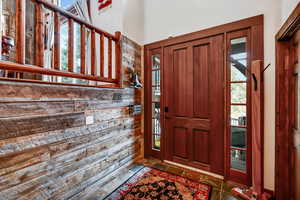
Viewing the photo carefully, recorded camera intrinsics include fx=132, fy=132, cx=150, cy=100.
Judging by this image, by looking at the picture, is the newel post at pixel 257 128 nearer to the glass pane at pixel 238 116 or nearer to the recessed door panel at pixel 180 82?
the glass pane at pixel 238 116

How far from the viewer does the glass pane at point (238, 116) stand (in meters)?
1.90

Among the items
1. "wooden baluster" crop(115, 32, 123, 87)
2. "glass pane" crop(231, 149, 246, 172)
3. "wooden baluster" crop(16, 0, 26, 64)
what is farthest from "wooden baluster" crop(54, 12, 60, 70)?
"glass pane" crop(231, 149, 246, 172)

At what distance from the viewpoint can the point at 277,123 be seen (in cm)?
156

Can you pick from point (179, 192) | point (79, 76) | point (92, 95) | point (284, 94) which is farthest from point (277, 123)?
point (79, 76)

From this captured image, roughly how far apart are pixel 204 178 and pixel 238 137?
2.71 feet

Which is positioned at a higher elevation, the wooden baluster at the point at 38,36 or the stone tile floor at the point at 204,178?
the wooden baluster at the point at 38,36

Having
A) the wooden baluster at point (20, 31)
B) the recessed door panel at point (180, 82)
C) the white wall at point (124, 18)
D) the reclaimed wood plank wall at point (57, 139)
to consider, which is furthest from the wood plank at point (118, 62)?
the wooden baluster at point (20, 31)

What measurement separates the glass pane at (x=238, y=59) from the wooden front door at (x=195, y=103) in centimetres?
15

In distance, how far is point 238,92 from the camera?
1.95m

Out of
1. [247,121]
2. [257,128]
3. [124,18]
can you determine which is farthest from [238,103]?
[124,18]

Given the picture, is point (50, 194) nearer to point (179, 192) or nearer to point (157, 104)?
point (179, 192)

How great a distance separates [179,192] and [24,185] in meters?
1.70

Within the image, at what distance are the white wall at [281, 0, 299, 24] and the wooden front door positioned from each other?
2.18ft

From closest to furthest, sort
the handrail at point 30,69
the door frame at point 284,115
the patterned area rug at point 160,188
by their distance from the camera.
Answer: the handrail at point 30,69 < the door frame at point 284,115 < the patterned area rug at point 160,188
